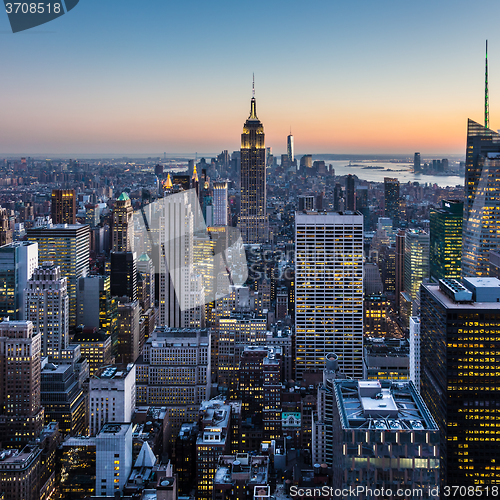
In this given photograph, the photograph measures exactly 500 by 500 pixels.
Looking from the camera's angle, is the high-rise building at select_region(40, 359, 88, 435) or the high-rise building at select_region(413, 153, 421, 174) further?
the high-rise building at select_region(413, 153, 421, 174)

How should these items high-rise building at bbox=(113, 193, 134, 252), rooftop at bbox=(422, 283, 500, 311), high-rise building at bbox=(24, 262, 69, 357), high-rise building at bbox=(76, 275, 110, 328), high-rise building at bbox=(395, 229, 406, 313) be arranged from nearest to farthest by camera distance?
rooftop at bbox=(422, 283, 500, 311) → high-rise building at bbox=(24, 262, 69, 357) → high-rise building at bbox=(76, 275, 110, 328) → high-rise building at bbox=(113, 193, 134, 252) → high-rise building at bbox=(395, 229, 406, 313)

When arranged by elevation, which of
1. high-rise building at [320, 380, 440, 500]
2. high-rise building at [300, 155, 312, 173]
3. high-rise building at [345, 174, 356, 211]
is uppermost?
high-rise building at [300, 155, 312, 173]

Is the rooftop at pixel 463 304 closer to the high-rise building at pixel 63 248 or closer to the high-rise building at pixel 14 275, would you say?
the high-rise building at pixel 14 275

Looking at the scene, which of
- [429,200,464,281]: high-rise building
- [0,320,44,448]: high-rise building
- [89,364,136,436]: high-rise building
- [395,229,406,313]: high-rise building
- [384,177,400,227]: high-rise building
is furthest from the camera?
[384,177,400,227]: high-rise building

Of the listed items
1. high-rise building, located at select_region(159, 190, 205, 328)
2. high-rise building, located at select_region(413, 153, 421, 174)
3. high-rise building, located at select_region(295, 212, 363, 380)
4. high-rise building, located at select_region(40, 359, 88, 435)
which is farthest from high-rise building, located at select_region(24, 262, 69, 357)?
high-rise building, located at select_region(413, 153, 421, 174)

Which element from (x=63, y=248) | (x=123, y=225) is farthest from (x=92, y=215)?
(x=63, y=248)

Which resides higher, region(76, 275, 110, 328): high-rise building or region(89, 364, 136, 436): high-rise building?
region(76, 275, 110, 328): high-rise building

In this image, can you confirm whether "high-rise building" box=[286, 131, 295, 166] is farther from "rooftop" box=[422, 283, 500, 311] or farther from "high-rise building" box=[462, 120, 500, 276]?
"rooftop" box=[422, 283, 500, 311]
